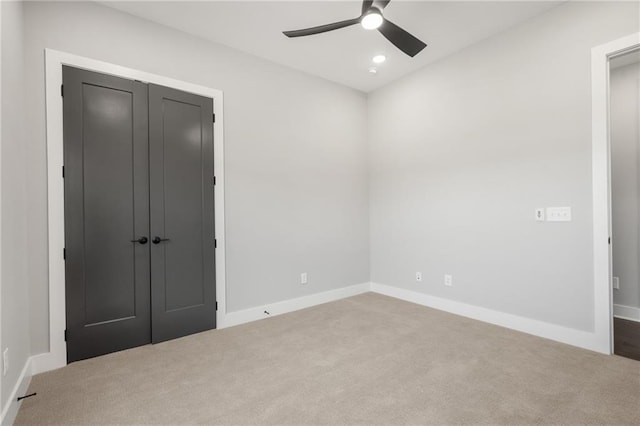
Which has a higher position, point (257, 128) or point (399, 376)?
point (257, 128)

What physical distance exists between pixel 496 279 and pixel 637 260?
1.61 meters

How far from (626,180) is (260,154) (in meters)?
4.13

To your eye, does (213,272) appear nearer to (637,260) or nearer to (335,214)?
(335,214)

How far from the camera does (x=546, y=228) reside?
2930mm

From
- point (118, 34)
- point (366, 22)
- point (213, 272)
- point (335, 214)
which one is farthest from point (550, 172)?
point (118, 34)

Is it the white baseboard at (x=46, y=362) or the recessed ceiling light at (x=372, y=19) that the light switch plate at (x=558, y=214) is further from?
the white baseboard at (x=46, y=362)

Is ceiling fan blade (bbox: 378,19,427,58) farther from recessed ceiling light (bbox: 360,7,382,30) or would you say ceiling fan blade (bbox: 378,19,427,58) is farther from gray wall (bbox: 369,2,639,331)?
gray wall (bbox: 369,2,639,331)

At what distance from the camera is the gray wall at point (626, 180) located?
3.40 m

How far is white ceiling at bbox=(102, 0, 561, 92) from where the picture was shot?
9.01 ft

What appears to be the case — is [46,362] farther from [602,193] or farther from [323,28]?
[602,193]

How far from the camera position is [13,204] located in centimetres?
204

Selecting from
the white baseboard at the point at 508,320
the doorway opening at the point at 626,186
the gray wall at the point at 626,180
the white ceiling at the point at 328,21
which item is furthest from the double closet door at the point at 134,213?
the gray wall at the point at 626,180

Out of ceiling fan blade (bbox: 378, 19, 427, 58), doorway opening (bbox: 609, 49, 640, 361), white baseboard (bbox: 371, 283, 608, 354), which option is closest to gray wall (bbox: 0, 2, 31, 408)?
ceiling fan blade (bbox: 378, 19, 427, 58)

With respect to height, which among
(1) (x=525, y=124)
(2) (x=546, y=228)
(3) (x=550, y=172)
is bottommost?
(2) (x=546, y=228)
